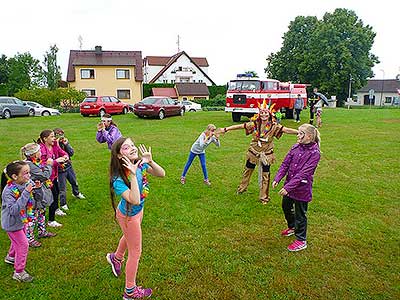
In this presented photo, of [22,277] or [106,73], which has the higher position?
[106,73]

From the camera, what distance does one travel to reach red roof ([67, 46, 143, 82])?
42.3m

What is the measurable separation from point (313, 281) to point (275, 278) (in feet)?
1.39

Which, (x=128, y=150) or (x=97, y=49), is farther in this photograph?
(x=97, y=49)

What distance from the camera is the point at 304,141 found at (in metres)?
4.43

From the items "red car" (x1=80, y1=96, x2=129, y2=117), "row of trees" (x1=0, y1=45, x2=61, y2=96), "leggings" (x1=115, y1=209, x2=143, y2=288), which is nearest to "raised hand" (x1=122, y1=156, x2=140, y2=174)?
"leggings" (x1=115, y1=209, x2=143, y2=288)

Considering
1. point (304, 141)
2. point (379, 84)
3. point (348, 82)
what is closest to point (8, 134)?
point (304, 141)

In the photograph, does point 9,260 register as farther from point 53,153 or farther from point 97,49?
point 97,49

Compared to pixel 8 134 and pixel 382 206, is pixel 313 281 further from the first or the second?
pixel 8 134

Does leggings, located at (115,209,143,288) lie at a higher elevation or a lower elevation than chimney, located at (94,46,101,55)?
lower

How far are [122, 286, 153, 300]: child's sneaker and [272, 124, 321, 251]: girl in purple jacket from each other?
6.56 feet

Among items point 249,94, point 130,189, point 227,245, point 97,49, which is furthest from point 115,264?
point 97,49

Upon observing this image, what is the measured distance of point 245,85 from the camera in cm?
1786

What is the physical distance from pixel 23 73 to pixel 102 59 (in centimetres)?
1845

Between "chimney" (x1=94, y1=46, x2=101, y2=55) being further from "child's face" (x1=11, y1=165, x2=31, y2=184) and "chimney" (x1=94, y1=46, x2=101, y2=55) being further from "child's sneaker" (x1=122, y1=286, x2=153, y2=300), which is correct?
"child's sneaker" (x1=122, y1=286, x2=153, y2=300)
